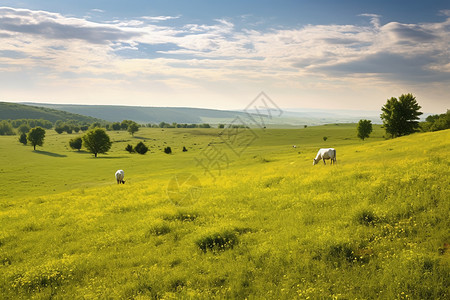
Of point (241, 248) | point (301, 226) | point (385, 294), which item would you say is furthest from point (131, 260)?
point (385, 294)

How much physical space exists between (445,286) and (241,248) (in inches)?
240

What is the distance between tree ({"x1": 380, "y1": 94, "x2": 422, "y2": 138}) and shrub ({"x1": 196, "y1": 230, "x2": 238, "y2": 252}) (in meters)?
76.3

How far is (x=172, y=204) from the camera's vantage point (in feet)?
57.3

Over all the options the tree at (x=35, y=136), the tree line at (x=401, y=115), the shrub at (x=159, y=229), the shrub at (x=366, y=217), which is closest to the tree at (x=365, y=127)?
the tree line at (x=401, y=115)

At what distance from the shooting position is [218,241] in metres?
10.8

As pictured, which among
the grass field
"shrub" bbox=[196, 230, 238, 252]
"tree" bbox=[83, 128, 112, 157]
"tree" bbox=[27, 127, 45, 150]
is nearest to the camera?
the grass field

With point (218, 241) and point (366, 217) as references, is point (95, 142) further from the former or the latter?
point (366, 217)

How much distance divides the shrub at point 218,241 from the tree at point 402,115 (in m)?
76.3

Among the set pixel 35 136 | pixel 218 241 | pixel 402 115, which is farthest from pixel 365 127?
pixel 35 136

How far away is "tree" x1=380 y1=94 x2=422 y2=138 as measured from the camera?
70438mm

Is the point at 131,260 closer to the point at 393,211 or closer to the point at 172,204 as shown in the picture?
the point at 172,204

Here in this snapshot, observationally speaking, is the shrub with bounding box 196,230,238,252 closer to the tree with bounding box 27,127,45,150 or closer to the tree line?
the tree line

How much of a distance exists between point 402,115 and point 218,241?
78.5 meters

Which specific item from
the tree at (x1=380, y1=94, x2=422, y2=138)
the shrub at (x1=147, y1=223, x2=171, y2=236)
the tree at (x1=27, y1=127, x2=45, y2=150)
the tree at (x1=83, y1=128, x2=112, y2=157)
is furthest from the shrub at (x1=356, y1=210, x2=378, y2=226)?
the tree at (x1=27, y1=127, x2=45, y2=150)
